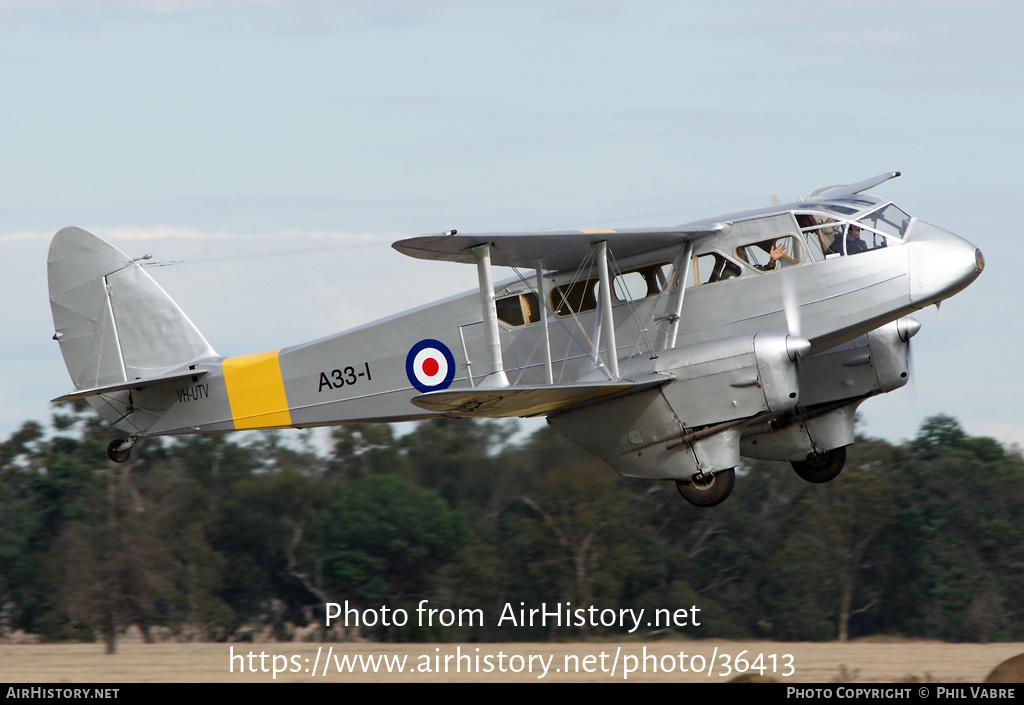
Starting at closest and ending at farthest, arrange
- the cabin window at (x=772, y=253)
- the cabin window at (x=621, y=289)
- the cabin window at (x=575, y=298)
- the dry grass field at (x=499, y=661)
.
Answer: the cabin window at (x=772, y=253)
the cabin window at (x=621, y=289)
the cabin window at (x=575, y=298)
the dry grass field at (x=499, y=661)

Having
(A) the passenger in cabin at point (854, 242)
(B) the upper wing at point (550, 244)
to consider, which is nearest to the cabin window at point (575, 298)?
(B) the upper wing at point (550, 244)

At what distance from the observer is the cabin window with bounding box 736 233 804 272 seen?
14.0m

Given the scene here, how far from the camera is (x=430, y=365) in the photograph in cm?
1580

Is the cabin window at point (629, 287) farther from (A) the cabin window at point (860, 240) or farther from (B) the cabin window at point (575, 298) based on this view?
(A) the cabin window at point (860, 240)

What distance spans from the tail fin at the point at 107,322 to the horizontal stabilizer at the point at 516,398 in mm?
5868

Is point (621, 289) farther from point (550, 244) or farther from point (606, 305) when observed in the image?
point (550, 244)

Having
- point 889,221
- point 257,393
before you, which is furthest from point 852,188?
point 257,393

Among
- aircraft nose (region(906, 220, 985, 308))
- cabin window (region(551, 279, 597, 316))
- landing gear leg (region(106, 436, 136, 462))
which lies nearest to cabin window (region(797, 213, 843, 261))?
aircraft nose (region(906, 220, 985, 308))

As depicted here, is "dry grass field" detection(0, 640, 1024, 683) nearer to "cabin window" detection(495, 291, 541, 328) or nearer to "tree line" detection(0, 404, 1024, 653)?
"tree line" detection(0, 404, 1024, 653)

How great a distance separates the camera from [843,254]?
13.8m

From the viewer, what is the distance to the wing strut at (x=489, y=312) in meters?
13.7

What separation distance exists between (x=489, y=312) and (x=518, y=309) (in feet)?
5.57

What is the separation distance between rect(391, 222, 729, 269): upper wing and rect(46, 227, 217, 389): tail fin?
595 cm

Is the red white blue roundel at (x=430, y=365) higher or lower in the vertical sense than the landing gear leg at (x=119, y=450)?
higher
